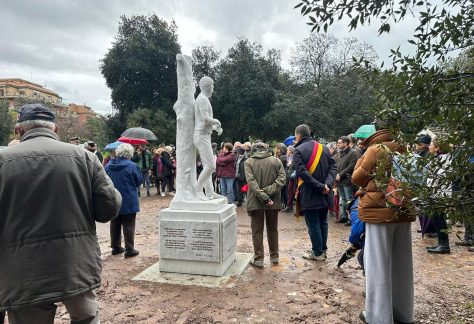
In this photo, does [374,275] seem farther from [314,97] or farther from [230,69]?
[230,69]

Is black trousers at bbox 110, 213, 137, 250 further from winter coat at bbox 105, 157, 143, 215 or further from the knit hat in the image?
the knit hat

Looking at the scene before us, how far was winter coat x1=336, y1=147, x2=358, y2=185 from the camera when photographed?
770 centimetres

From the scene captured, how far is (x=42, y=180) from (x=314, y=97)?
22.0 metres

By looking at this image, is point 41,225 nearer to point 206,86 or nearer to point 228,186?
point 206,86

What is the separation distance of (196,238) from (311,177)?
1912mm

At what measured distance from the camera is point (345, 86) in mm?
22125

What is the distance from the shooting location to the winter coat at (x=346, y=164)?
25.3ft

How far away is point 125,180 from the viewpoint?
19.6ft

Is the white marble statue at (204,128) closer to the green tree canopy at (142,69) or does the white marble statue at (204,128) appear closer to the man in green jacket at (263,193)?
the man in green jacket at (263,193)

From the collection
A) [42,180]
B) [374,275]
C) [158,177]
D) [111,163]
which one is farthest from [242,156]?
[42,180]

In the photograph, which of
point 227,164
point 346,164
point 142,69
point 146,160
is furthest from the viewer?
point 142,69

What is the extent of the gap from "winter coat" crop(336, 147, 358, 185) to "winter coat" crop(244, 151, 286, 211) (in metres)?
2.90

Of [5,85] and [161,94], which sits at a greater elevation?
[5,85]

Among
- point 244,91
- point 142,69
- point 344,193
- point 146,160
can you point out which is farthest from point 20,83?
point 344,193
